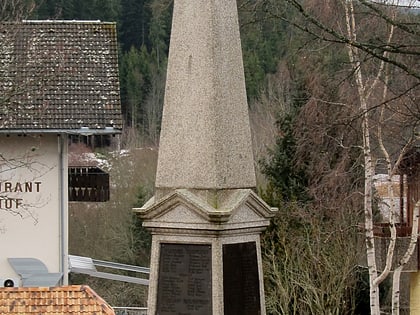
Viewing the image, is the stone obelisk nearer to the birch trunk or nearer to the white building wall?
the birch trunk

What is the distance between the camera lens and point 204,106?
1067 cm

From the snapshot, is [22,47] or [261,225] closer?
[261,225]

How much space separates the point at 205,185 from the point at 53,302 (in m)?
6.70

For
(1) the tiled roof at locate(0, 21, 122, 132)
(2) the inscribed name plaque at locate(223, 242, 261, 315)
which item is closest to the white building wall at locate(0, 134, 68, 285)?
(1) the tiled roof at locate(0, 21, 122, 132)

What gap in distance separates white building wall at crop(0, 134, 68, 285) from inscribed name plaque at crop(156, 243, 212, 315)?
13162 mm

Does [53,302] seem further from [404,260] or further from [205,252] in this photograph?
[404,260]

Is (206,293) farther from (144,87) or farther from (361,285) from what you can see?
(144,87)

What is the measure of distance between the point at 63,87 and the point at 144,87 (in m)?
26.1

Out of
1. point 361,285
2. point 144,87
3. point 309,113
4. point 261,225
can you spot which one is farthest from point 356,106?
point 144,87

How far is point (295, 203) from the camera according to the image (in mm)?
24812

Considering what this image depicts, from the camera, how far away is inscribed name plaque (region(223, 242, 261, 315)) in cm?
1056

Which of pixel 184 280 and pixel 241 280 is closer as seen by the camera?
pixel 184 280

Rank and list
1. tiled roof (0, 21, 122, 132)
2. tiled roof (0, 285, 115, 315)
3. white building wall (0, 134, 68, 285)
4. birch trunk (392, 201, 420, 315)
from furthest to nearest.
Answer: white building wall (0, 134, 68, 285), tiled roof (0, 21, 122, 132), birch trunk (392, 201, 420, 315), tiled roof (0, 285, 115, 315)

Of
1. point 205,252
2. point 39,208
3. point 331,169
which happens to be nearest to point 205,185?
point 205,252
